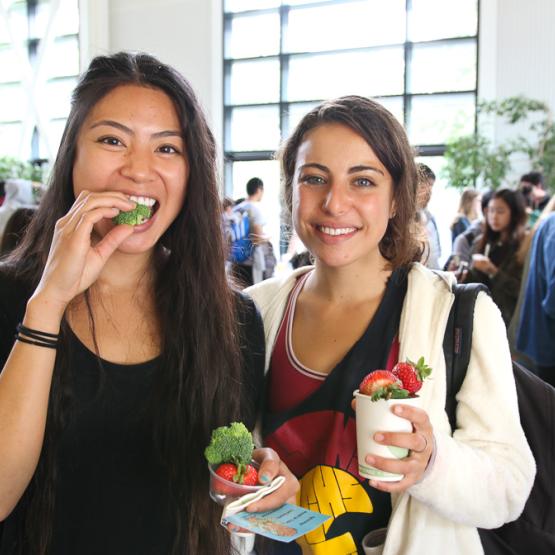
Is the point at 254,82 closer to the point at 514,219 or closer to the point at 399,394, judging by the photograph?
the point at 514,219

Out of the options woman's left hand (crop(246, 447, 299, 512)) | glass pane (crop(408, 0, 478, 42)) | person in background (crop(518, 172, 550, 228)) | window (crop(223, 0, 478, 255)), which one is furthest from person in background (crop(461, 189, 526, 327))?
glass pane (crop(408, 0, 478, 42))

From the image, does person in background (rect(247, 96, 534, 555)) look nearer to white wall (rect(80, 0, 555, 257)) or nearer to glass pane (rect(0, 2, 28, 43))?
white wall (rect(80, 0, 555, 257))

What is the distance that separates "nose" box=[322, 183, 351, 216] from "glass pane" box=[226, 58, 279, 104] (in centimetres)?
1046

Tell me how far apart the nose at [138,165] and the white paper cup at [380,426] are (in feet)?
2.24

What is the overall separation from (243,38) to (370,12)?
2.48m

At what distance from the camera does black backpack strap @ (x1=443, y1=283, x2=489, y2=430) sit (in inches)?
59.6

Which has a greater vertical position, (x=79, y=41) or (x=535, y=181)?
(x=79, y=41)

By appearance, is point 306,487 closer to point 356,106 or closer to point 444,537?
point 444,537

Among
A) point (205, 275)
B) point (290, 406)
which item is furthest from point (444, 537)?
point (205, 275)

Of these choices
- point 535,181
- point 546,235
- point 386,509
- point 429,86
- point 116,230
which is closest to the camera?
point 116,230

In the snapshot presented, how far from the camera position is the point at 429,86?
10.7 m

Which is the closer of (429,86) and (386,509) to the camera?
(386,509)

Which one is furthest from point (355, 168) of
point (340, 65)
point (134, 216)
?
point (340, 65)

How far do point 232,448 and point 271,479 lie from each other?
0.10m
